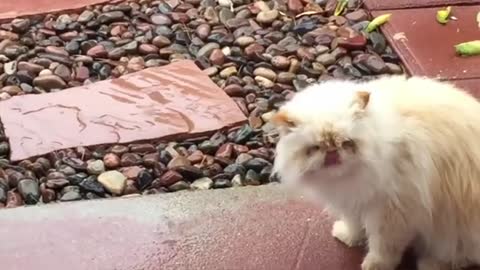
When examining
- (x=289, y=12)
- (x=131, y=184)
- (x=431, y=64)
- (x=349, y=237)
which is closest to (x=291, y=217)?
(x=349, y=237)

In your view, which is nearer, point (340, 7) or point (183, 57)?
point (183, 57)

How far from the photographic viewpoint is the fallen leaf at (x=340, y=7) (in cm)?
328

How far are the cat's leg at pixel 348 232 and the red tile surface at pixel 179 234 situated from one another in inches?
0.7

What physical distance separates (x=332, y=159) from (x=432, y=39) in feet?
4.02

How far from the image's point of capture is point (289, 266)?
228 centimetres

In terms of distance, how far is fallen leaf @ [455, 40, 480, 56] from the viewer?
2.99m

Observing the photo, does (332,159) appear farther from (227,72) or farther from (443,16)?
(443,16)

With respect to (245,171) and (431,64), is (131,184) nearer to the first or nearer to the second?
(245,171)

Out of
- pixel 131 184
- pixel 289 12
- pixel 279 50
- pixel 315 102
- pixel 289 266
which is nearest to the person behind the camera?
pixel 315 102

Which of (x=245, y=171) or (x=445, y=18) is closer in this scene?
(x=245, y=171)

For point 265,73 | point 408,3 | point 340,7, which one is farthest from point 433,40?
point 265,73

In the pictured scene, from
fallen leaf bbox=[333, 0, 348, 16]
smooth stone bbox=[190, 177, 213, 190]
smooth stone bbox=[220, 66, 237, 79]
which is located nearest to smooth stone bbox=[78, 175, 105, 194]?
smooth stone bbox=[190, 177, 213, 190]

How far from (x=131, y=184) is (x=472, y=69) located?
3.37ft

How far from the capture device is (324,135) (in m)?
1.94
